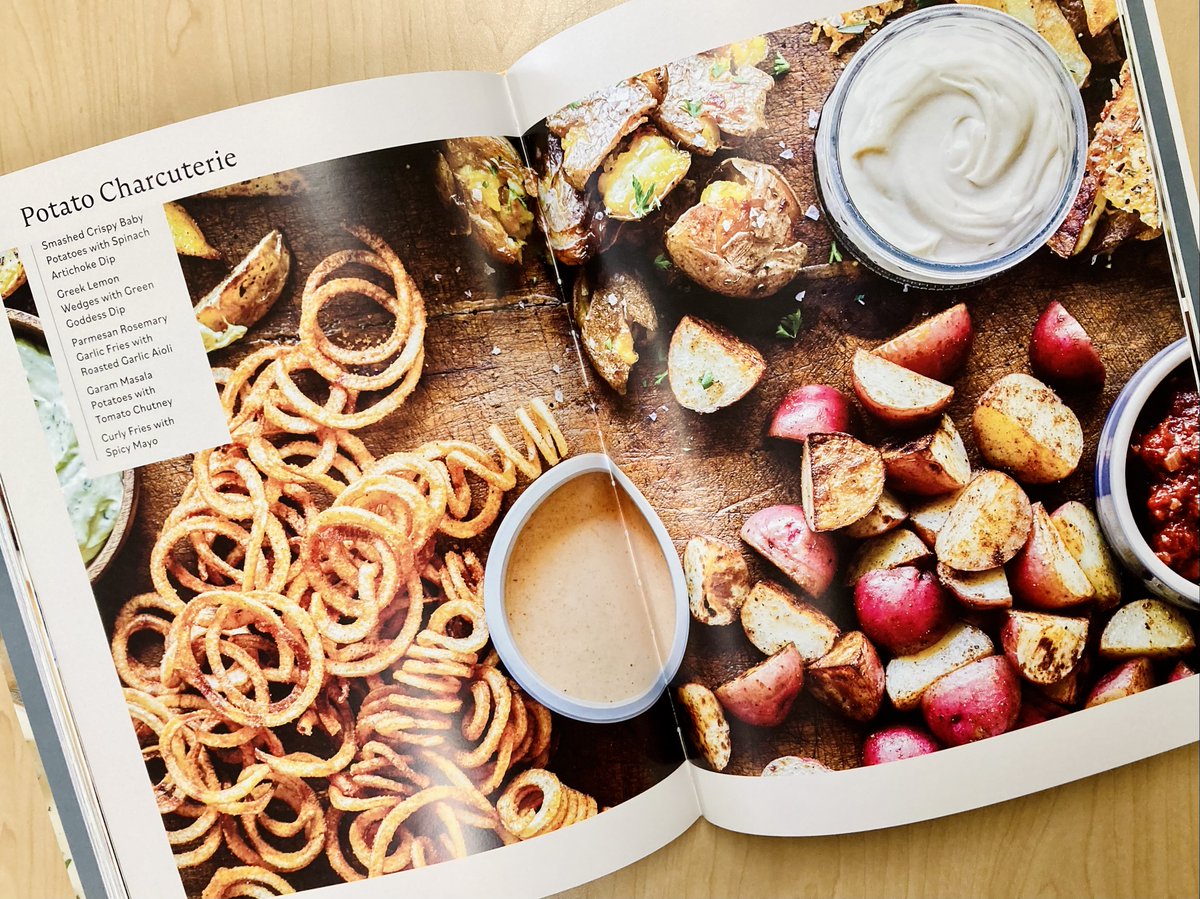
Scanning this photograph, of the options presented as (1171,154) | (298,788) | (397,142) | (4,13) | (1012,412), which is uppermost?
(4,13)

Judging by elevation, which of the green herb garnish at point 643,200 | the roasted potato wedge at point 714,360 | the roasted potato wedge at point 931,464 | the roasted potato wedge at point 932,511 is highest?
the green herb garnish at point 643,200

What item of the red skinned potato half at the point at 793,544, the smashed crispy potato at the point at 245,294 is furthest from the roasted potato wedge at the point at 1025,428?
the smashed crispy potato at the point at 245,294

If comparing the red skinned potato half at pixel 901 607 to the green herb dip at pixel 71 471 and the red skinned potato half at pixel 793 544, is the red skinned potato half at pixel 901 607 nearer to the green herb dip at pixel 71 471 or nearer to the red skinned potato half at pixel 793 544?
the red skinned potato half at pixel 793 544

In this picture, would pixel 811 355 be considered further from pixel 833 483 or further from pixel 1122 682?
pixel 1122 682

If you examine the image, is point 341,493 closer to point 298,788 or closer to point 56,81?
point 298,788

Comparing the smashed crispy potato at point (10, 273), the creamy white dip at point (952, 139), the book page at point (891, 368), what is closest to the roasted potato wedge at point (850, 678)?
the book page at point (891, 368)

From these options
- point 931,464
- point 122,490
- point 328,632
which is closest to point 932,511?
point 931,464

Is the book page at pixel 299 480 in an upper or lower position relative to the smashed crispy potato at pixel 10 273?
lower

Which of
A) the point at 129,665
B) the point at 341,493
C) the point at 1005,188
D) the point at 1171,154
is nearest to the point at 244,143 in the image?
the point at 341,493
